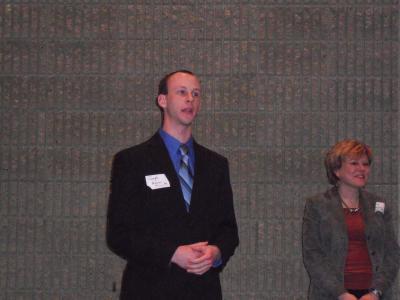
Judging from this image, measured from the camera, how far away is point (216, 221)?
7.65 ft

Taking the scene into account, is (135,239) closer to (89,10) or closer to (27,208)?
(27,208)

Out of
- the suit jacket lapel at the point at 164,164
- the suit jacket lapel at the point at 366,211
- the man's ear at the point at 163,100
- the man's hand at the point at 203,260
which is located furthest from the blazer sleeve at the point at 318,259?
the man's ear at the point at 163,100

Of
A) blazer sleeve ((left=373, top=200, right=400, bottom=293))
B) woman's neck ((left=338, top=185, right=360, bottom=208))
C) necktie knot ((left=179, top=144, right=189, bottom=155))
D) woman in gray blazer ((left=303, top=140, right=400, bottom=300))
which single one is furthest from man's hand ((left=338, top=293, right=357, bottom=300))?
necktie knot ((left=179, top=144, right=189, bottom=155))

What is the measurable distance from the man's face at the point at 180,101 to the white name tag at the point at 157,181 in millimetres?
251

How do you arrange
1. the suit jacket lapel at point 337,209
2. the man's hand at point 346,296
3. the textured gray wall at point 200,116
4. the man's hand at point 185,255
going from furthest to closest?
the textured gray wall at point 200,116, the suit jacket lapel at point 337,209, the man's hand at point 346,296, the man's hand at point 185,255

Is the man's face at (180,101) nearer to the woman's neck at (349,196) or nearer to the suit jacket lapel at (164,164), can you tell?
the suit jacket lapel at (164,164)

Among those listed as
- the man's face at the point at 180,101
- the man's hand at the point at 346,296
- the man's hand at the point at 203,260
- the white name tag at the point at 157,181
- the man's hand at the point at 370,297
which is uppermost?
the man's face at the point at 180,101

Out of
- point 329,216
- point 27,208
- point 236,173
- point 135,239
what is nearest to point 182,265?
point 135,239

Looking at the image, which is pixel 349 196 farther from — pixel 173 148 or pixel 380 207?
pixel 173 148

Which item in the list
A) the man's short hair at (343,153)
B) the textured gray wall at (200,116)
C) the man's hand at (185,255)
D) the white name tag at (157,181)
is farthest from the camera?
the textured gray wall at (200,116)

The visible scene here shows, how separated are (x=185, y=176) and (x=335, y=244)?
2.66ft

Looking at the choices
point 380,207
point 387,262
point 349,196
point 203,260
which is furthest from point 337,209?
point 203,260

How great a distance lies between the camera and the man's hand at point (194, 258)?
2.07m

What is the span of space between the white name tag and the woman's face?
0.97 metres
